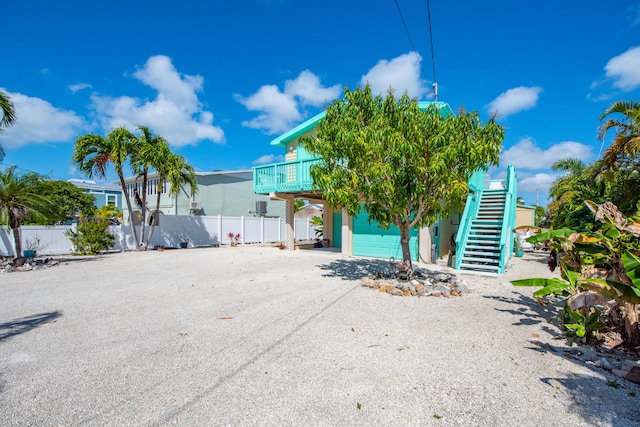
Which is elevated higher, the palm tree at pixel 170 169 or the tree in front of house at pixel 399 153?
the palm tree at pixel 170 169

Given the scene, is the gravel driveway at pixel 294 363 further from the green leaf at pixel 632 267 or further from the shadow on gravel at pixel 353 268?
the shadow on gravel at pixel 353 268

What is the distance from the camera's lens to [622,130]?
28.1 ft

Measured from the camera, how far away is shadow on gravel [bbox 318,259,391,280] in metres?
8.83

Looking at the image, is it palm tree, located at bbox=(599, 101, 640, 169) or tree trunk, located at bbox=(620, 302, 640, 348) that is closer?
tree trunk, located at bbox=(620, 302, 640, 348)

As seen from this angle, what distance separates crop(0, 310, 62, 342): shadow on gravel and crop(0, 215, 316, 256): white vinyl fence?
388 inches

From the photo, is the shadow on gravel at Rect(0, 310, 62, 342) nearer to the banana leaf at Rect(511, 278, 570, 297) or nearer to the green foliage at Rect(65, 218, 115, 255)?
the banana leaf at Rect(511, 278, 570, 297)

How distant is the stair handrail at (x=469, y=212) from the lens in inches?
390

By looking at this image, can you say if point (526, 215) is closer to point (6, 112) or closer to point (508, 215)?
point (508, 215)

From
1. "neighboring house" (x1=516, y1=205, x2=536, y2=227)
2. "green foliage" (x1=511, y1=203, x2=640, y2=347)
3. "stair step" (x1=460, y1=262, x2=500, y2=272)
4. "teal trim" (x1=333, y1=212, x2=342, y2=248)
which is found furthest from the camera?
"neighboring house" (x1=516, y1=205, x2=536, y2=227)

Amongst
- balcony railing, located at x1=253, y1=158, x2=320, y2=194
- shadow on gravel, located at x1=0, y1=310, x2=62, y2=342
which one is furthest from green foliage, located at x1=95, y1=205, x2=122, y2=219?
shadow on gravel, located at x1=0, y1=310, x2=62, y2=342

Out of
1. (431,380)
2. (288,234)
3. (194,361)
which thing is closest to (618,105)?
(431,380)

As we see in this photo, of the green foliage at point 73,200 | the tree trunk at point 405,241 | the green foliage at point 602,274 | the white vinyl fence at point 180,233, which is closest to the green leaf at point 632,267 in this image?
the green foliage at point 602,274

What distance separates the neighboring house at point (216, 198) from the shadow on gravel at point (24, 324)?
1847 centimetres

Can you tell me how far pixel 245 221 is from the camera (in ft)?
67.4
